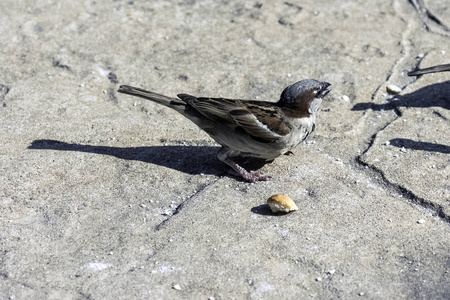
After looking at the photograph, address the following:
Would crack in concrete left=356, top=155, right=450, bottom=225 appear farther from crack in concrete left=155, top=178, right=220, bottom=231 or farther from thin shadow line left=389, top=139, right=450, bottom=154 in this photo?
crack in concrete left=155, top=178, right=220, bottom=231

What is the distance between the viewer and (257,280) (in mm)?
3621

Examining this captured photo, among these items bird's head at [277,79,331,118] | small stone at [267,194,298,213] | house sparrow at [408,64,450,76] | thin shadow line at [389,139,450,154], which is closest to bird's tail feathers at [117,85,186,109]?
bird's head at [277,79,331,118]

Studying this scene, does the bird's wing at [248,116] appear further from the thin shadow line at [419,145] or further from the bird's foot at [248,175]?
the thin shadow line at [419,145]

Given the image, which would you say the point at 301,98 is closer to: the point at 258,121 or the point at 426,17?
the point at 258,121

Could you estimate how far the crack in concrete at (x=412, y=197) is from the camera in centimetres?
427

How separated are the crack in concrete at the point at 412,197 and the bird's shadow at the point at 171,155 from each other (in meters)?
1.04

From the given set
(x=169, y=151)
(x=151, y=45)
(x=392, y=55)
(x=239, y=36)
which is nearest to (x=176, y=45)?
(x=151, y=45)

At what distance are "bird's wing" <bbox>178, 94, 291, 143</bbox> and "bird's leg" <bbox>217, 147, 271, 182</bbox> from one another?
0.92 feet

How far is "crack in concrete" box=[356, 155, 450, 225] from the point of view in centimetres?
427

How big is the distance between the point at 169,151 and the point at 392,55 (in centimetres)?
313

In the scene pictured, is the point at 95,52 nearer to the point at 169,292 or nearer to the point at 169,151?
the point at 169,151

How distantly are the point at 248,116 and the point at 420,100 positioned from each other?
2.22 meters

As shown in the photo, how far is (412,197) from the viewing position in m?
4.48

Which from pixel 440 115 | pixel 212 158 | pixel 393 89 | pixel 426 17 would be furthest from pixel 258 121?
pixel 426 17
